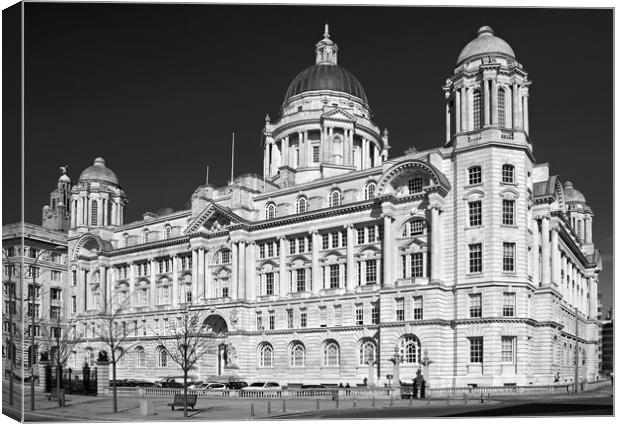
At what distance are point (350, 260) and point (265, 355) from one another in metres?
14.1

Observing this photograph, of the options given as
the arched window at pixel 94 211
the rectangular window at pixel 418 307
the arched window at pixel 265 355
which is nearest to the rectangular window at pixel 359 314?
the rectangular window at pixel 418 307

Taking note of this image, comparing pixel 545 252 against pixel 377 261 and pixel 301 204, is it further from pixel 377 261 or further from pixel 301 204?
pixel 301 204

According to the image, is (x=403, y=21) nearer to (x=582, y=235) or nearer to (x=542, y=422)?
(x=542, y=422)

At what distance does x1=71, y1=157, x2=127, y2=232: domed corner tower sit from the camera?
103250mm

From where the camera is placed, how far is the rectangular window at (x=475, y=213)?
70.5 meters

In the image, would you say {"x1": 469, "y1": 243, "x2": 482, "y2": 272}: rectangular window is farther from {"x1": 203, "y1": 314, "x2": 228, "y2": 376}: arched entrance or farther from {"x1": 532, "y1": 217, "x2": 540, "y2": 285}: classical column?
{"x1": 203, "y1": 314, "x2": 228, "y2": 376}: arched entrance

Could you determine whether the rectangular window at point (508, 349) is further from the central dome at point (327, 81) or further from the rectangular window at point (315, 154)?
the central dome at point (327, 81)

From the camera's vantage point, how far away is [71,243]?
103812 millimetres

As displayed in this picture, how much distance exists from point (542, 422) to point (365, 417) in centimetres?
788

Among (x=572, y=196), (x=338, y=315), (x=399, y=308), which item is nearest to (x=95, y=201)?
(x=338, y=315)

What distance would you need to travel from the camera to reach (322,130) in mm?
102438

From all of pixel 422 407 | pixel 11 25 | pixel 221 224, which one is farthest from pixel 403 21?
pixel 221 224

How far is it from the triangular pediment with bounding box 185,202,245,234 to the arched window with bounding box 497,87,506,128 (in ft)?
98.1

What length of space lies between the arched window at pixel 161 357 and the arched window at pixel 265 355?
→ 12389 mm
